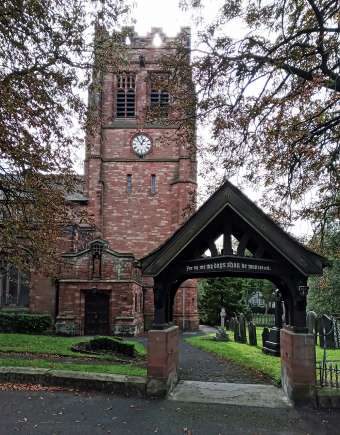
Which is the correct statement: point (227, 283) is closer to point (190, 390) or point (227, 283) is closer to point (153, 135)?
point (153, 135)

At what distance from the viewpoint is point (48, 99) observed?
41.4 feet

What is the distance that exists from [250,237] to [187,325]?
23.7 meters

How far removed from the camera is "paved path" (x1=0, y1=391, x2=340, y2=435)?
6.50m

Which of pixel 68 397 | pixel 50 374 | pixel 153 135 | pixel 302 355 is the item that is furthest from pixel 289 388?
pixel 153 135

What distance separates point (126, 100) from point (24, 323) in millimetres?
19253

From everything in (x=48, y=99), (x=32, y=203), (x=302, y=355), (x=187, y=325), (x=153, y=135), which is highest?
(x=153, y=135)

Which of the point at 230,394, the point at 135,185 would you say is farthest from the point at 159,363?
the point at 135,185

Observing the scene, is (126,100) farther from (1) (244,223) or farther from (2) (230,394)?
(2) (230,394)

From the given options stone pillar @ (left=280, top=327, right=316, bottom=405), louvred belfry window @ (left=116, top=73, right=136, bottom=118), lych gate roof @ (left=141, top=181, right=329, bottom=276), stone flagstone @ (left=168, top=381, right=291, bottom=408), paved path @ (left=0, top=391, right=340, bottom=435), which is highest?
louvred belfry window @ (left=116, top=73, right=136, bottom=118)

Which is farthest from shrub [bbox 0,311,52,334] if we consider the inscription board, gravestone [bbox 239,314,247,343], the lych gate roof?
the inscription board

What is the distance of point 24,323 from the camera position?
2605cm

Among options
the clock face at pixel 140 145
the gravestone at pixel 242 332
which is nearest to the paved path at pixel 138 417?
the gravestone at pixel 242 332

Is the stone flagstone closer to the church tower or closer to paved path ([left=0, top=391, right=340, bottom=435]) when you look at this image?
paved path ([left=0, top=391, right=340, bottom=435])

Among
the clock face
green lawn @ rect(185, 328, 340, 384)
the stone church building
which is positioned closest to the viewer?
Result: green lawn @ rect(185, 328, 340, 384)
